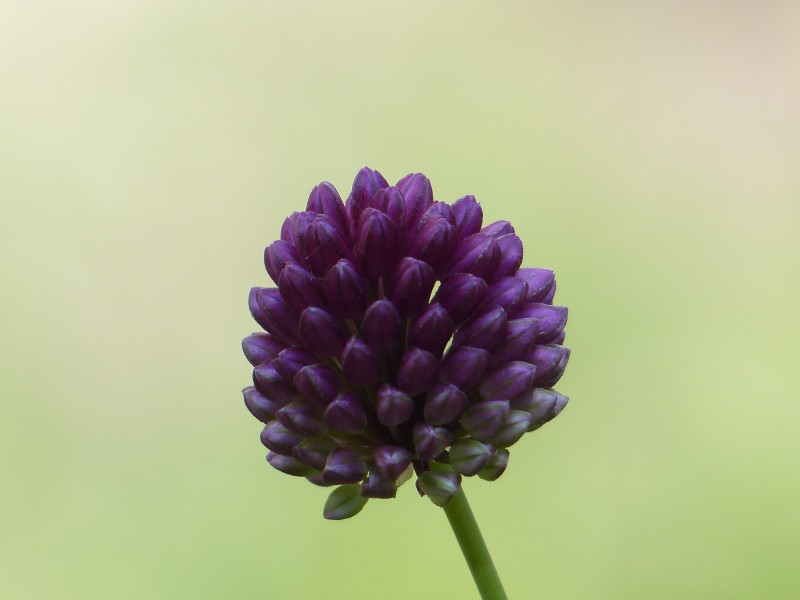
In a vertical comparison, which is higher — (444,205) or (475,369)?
(444,205)

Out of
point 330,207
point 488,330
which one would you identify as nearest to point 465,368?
point 488,330

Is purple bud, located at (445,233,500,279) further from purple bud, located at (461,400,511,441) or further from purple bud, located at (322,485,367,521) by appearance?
purple bud, located at (322,485,367,521)

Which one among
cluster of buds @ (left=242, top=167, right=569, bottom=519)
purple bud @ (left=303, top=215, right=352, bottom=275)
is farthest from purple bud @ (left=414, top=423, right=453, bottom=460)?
purple bud @ (left=303, top=215, right=352, bottom=275)

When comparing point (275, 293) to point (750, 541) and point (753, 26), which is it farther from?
point (753, 26)

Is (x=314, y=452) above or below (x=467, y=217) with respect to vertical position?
below

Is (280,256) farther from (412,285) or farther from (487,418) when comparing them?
(487,418)

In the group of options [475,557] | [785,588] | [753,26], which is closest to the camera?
[475,557]

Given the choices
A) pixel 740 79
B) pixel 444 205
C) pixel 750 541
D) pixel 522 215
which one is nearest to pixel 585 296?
pixel 522 215

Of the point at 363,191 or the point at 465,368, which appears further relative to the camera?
the point at 363,191
